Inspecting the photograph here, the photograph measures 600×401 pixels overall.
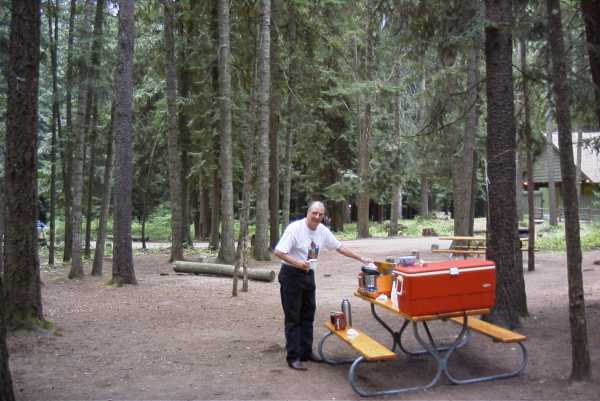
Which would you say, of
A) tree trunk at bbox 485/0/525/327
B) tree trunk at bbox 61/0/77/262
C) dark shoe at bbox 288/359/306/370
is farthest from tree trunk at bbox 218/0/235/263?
dark shoe at bbox 288/359/306/370

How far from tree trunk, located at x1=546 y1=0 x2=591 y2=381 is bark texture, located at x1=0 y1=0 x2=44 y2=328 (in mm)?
6035

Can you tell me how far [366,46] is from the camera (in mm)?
29469

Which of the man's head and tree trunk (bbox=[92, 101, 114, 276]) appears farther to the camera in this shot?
tree trunk (bbox=[92, 101, 114, 276])

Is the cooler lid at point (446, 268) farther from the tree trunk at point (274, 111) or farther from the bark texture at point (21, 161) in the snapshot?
the tree trunk at point (274, 111)

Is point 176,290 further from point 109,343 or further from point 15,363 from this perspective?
point 15,363

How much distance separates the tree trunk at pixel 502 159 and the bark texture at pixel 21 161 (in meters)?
5.90

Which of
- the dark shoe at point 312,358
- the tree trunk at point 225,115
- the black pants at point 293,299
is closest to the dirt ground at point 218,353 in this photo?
the dark shoe at point 312,358

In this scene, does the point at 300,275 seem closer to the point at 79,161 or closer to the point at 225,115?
the point at 79,161

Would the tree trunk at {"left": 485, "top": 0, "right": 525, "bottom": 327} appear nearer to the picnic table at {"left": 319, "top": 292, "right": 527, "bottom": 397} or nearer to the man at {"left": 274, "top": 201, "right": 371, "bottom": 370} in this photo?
the picnic table at {"left": 319, "top": 292, "right": 527, "bottom": 397}

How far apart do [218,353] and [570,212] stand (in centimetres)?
422

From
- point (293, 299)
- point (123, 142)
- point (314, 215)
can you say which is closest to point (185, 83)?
point (123, 142)

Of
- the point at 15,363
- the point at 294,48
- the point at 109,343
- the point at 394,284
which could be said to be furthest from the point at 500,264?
the point at 294,48

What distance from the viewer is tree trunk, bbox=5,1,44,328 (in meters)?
7.25

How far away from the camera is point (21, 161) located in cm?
730
